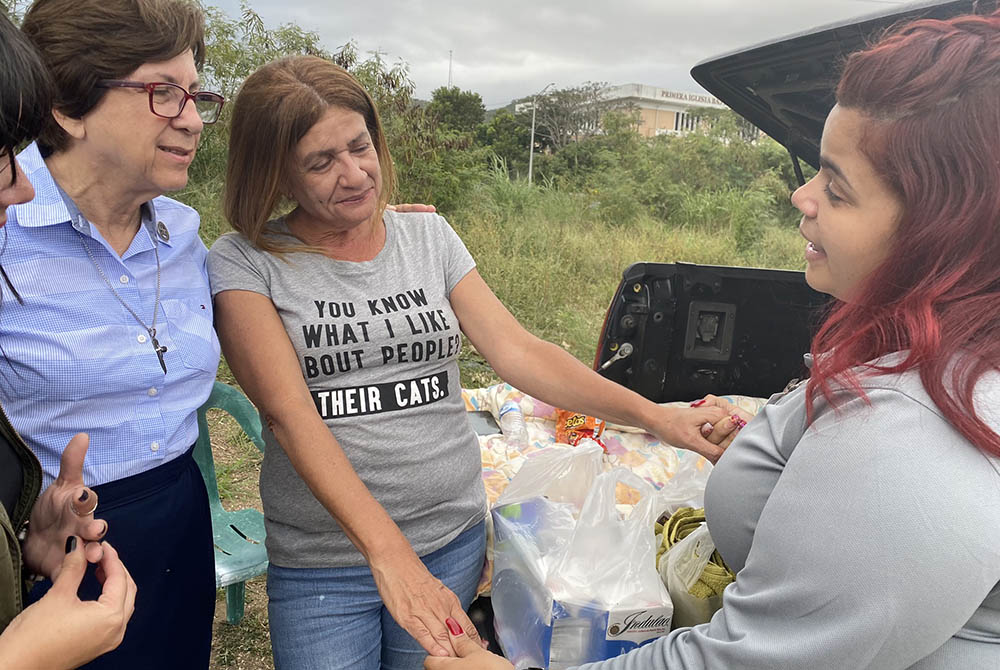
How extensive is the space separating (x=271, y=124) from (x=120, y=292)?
0.51 m

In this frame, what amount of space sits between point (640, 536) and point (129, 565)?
3.68 feet

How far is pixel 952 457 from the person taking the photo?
2.84 feet

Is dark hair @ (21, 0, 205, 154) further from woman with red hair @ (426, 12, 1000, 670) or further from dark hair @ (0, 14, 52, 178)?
woman with red hair @ (426, 12, 1000, 670)

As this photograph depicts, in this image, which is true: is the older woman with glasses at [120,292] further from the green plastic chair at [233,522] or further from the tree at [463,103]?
the tree at [463,103]

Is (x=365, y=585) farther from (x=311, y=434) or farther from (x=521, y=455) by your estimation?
(x=521, y=455)

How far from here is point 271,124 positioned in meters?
1.77

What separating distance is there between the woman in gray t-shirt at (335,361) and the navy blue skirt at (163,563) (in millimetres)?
183

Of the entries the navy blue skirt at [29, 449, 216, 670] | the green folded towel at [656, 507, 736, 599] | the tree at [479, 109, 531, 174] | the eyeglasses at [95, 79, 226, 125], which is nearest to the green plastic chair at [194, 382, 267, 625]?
the navy blue skirt at [29, 449, 216, 670]

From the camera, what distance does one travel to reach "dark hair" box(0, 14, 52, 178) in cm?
112

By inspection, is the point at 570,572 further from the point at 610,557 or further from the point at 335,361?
the point at 335,361

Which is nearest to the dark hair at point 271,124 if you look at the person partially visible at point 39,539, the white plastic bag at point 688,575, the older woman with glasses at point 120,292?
the older woman with glasses at point 120,292

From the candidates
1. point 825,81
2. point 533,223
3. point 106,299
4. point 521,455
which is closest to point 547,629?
point 106,299

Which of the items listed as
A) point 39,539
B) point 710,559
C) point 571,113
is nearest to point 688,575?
point 710,559

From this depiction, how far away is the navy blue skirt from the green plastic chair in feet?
1.71
